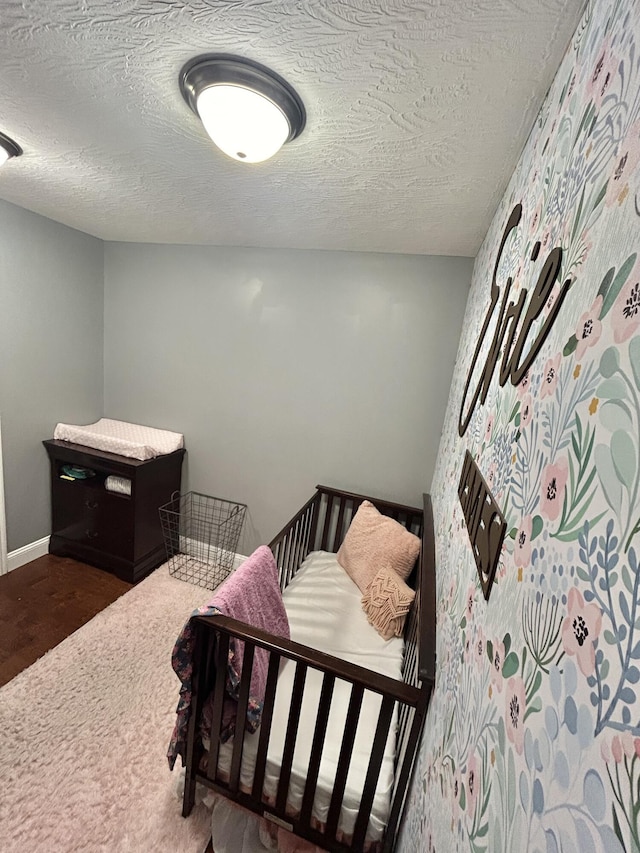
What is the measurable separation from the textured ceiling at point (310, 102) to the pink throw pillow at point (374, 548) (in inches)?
61.2

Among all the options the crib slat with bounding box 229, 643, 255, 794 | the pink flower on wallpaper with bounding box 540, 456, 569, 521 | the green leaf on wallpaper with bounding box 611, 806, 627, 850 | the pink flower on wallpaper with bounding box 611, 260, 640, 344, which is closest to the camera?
the green leaf on wallpaper with bounding box 611, 806, 627, 850

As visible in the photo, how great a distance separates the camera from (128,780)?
149 centimetres

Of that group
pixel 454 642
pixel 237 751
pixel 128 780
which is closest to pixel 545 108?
pixel 454 642

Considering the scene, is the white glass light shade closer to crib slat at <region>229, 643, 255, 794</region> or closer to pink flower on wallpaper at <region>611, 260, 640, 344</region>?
pink flower on wallpaper at <region>611, 260, 640, 344</region>

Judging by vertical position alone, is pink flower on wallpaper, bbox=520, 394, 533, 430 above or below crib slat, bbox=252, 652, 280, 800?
above

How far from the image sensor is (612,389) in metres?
0.41

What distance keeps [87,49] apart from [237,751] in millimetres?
2055

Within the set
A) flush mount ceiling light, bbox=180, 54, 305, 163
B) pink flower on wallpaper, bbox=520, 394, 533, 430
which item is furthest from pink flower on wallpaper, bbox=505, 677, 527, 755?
flush mount ceiling light, bbox=180, 54, 305, 163

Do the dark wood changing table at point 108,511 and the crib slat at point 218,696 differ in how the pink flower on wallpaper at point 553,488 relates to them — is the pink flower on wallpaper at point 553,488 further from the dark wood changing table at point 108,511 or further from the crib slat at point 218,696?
the dark wood changing table at point 108,511

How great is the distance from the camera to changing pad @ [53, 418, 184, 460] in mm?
2592

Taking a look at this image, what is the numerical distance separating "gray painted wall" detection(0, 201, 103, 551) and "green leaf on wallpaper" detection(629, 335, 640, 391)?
2.96m

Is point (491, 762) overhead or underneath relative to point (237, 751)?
overhead

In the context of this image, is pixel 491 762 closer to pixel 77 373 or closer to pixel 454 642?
pixel 454 642

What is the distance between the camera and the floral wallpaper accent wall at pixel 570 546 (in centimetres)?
34
